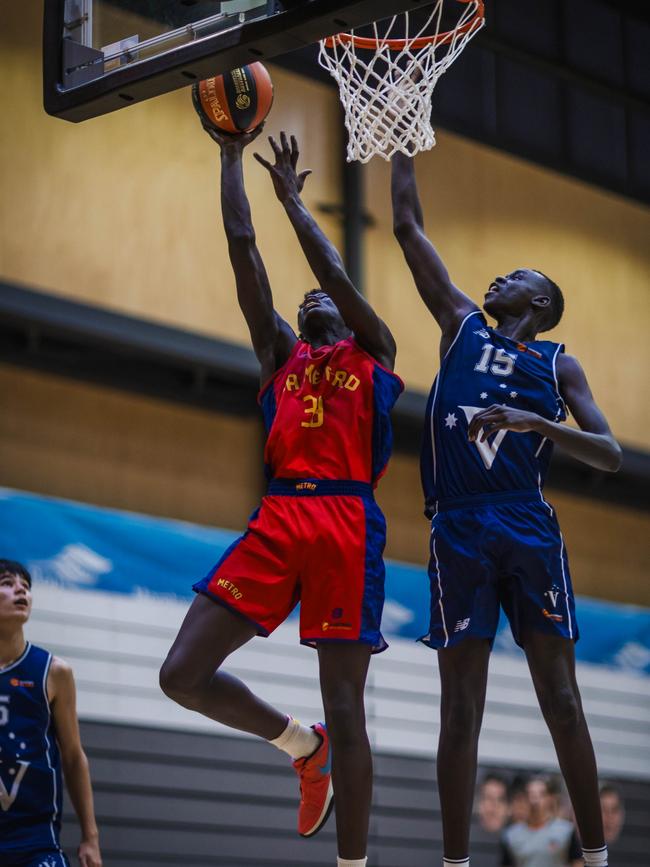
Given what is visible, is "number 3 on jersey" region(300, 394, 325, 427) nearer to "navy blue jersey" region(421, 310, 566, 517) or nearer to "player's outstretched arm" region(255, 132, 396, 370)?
"player's outstretched arm" region(255, 132, 396, 370)

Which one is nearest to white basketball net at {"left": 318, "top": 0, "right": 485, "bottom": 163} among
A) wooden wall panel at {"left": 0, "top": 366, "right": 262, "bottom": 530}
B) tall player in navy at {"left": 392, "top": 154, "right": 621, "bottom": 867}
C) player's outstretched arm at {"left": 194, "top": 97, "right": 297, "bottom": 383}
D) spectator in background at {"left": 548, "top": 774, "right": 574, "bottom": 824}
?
tall player in navy at {"left": 392, "top": 154, "right": 621, "bottom": 867}

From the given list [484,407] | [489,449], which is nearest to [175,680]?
[489,449]

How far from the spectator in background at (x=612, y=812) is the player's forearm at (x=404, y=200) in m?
7.38

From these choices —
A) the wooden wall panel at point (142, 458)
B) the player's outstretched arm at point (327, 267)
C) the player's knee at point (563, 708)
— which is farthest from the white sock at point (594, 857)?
the wooden wall panel at point (142, 458)

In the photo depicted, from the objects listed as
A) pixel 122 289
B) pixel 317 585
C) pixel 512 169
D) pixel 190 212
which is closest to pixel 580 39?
pixel 512 169

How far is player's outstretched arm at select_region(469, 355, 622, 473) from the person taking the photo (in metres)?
5.55

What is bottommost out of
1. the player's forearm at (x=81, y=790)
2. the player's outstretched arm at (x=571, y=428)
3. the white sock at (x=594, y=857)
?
the player's forearm at (x=81, y=790)

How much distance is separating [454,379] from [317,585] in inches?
42.0

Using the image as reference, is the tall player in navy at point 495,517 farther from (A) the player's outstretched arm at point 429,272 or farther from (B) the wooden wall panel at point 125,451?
(B) the wooden wall panel at point 125,451

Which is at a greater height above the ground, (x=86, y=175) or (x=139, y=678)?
→ (x=86, y=175)

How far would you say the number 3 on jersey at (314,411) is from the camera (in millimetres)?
6160

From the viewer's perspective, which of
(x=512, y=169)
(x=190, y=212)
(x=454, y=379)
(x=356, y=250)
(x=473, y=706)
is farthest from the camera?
(x=512, y=169)

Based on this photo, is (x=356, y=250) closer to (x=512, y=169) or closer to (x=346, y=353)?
(x=512, y=169)

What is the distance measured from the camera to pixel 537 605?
570 cm
